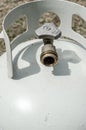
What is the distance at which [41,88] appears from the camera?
1.52 m

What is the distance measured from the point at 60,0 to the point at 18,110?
0.56 m

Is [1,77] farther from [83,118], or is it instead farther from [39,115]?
[83,118]

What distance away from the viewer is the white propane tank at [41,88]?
1496mm

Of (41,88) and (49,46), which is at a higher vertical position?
(49,46)

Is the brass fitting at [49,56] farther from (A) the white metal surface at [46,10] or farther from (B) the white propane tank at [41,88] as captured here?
(A) the white metal surface at [46,10]

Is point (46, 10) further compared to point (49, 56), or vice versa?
point (46, 10)

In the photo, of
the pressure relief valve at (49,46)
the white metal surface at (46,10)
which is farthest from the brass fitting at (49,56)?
the white metal surface at (46,10)

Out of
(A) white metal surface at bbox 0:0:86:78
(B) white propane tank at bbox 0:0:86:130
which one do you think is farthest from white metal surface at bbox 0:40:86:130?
(A) white metal surface at bbox 0:0:86:78

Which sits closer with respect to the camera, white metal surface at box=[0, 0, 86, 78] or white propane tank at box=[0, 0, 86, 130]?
white propane tank at box=[0, 0, 86, 130]

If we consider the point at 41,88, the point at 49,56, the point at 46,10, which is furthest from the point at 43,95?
the point at 46,10

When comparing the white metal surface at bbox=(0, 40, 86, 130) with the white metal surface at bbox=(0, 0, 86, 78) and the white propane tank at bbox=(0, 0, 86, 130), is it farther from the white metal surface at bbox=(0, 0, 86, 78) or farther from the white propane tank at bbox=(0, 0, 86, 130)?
the white metal surface at bbox=(0, 0, 86, 78)

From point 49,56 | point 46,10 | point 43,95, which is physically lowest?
point 43,95

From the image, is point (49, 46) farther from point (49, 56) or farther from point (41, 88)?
point (41, 88)

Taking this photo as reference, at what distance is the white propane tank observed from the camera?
4.91 ft
